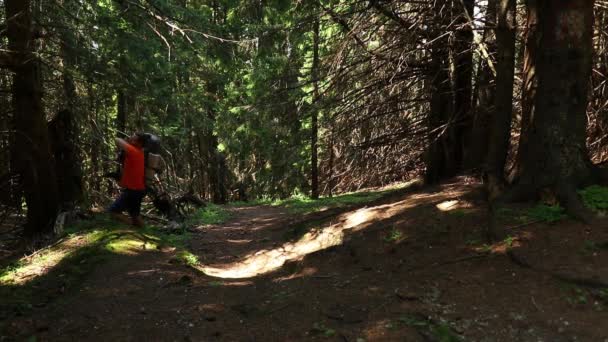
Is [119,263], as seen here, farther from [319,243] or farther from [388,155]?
[388,155]

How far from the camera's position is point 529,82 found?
20.4 ft

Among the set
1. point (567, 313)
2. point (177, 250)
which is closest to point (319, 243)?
point (177, 250)

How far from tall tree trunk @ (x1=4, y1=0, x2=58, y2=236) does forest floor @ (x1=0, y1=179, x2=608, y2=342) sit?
2.02 meters

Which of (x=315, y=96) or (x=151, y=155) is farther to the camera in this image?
(x=315, y=96)

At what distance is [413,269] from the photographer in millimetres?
5426

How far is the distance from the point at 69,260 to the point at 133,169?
7.96 feet

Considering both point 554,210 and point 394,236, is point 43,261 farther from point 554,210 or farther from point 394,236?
point 554,210

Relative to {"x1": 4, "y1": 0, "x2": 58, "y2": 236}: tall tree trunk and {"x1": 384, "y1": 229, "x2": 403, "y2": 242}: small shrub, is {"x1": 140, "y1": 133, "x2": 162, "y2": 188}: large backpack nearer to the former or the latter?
{"x1": 4, "y1": 0, "x2": 58, "y2": 236}: tall tree trunk

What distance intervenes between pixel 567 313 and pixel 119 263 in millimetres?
5396

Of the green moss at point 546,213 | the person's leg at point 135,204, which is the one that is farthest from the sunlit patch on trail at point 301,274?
the person's leg at point 135,204

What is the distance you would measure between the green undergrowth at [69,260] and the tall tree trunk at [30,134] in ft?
3.51

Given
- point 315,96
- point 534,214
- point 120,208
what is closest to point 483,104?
point 534,214

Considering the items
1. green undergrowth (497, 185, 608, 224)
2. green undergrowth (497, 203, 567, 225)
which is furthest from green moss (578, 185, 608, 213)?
green undergrowth (497, 203, 567, 225)

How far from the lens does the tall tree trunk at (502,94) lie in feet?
21.4
